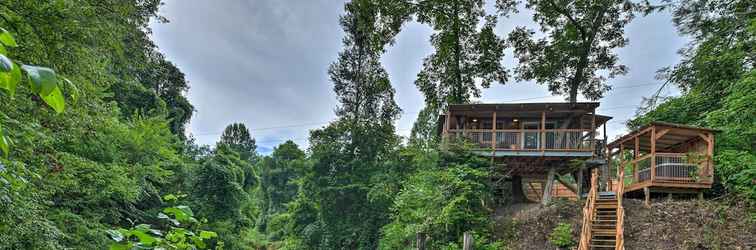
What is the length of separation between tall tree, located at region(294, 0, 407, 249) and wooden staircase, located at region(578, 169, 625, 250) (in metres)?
→ 8.70

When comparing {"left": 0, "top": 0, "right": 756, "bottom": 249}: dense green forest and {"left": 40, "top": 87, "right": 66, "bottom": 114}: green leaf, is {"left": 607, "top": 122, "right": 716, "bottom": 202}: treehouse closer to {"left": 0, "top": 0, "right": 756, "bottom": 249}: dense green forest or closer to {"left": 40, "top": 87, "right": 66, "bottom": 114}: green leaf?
{"left": 0, "top": 0, "right": 756, "bottom": 249}: dense green forest

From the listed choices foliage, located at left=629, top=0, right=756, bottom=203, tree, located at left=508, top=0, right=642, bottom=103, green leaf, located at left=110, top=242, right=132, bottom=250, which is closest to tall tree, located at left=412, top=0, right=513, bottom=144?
tree, located at left=508, top=0, right=642, bottom=103

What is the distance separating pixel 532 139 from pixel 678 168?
386 cm

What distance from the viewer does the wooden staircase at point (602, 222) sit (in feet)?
28.1

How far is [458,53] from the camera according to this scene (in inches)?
672

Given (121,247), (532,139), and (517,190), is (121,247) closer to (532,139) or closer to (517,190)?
(532,139)

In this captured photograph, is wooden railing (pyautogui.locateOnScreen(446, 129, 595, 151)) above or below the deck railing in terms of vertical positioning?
above

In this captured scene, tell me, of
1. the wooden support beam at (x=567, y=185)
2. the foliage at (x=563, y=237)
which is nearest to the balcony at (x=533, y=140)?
the wooden support beam at (x=567, y=185)

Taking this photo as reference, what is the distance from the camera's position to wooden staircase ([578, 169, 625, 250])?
855 cm

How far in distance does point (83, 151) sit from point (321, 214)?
38.5ft

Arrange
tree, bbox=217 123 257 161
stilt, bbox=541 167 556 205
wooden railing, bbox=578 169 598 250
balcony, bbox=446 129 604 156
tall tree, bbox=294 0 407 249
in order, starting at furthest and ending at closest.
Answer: tree, bbox=217 123 257 161
tall tree, bbox=294 0 407 249
balcony, bbox=446 129 604 156
stilt, bbox=541 167 556 205
wooden railing, bbox=578 169 598 250

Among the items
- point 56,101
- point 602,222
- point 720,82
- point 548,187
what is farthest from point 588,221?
point 56,101

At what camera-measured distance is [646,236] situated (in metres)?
8.80

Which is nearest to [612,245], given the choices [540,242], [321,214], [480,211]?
[540,242]
